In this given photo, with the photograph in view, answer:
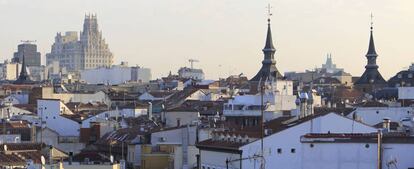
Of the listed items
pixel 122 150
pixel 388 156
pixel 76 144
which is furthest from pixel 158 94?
pixel 388 156

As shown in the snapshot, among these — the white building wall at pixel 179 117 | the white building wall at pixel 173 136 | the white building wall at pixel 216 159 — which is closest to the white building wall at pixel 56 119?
the white building wall at pixel 179 117

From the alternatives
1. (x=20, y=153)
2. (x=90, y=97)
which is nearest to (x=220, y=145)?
(x=20, y=153)

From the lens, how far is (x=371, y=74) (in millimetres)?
138375

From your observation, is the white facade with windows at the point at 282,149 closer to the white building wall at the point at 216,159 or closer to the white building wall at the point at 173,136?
the white building wall at the point at 216,159

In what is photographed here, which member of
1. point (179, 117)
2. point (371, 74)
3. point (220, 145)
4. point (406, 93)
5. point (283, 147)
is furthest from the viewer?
point (371, 74)

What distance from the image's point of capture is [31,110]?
104 metres

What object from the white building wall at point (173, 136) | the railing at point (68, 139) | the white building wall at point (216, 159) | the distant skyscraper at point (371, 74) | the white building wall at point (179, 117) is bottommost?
the railing at point (68, 139)

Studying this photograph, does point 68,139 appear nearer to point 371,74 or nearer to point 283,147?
point 283,147

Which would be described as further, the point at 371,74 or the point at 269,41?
the point at 371,74

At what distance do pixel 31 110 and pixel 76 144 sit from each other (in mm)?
31752

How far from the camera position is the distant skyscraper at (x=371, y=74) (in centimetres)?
13512

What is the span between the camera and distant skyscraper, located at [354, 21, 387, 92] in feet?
443

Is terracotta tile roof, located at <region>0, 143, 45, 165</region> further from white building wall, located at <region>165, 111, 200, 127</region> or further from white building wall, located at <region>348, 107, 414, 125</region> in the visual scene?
white building wall, located at <region>348, 107, 414, 125</region>

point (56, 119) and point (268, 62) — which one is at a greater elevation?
point (268, 62)
